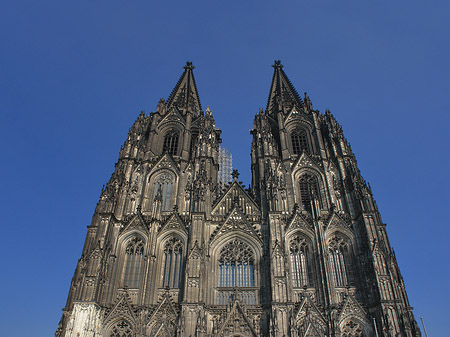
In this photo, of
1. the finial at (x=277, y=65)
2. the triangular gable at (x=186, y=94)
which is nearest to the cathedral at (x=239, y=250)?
the triangular gable at (x=186, y=94)

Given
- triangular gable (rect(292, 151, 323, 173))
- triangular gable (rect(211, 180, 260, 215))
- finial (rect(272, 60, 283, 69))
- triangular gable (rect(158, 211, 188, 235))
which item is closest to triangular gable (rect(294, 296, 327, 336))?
triangular gable (rect(211, 180, 260, 215))

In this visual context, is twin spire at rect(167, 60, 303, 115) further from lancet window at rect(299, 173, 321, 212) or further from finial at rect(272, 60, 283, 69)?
lancet window at rect(299, 173, 321, 212)

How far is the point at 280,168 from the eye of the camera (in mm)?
31625

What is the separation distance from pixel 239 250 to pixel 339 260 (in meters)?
7.06

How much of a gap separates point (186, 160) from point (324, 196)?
40.5ft

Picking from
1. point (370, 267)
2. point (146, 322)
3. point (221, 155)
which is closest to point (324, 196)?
point (370, 267)

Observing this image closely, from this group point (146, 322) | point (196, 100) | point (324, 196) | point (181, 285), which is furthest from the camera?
point (196, 100)

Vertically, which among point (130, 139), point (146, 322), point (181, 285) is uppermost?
point (130, 139)

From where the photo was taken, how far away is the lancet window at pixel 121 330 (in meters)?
22.7

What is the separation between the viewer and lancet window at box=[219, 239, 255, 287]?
989 inches

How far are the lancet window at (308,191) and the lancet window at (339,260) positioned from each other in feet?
11.7

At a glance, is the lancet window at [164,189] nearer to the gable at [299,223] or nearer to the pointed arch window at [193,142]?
the pointed arch window at [193,142]

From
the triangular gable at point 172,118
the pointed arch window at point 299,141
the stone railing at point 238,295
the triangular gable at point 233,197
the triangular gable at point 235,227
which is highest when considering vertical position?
the triangular gable at point 172,118

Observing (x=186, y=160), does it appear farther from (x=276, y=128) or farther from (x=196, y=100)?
(x=196, y=100)
